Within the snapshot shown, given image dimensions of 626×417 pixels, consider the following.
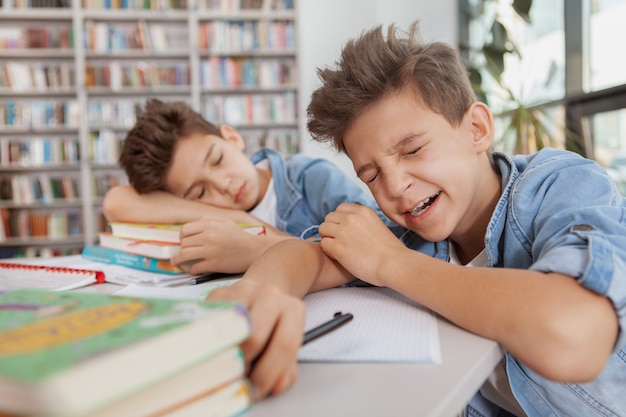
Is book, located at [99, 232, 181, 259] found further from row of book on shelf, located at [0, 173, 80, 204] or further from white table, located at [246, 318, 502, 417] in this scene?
row of book on shelf, located at [0, 173, 80, 204]

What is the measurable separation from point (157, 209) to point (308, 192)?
475 mm

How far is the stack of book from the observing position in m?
1.08

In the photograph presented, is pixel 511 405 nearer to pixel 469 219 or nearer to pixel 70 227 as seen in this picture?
pixel 469 219

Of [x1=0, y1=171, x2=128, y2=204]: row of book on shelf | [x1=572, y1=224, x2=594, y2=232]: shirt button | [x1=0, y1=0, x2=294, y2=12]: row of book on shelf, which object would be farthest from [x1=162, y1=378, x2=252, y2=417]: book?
[x1=0, y1=0, x2=294, y2=12]: row of book on shelf

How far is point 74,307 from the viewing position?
39cm

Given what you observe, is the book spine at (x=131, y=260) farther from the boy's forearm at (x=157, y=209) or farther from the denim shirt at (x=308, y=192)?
the denim shirt at (x=308, y=192)

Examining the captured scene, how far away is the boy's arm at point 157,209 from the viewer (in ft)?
4.66

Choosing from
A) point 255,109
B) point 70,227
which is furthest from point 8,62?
point 255,109

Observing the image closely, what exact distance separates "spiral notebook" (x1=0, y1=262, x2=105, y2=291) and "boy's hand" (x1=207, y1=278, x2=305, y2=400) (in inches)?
24.8

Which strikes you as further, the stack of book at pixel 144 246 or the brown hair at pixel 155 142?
the brown hair at pixel 155 142

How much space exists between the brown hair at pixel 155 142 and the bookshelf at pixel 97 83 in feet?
8.77

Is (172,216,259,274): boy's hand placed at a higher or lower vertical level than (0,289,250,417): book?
lower

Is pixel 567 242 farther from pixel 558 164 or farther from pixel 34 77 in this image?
pixel 34 77

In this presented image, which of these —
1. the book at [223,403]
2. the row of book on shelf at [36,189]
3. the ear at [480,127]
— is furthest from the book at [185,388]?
the row of book on shelf at [36,189]
